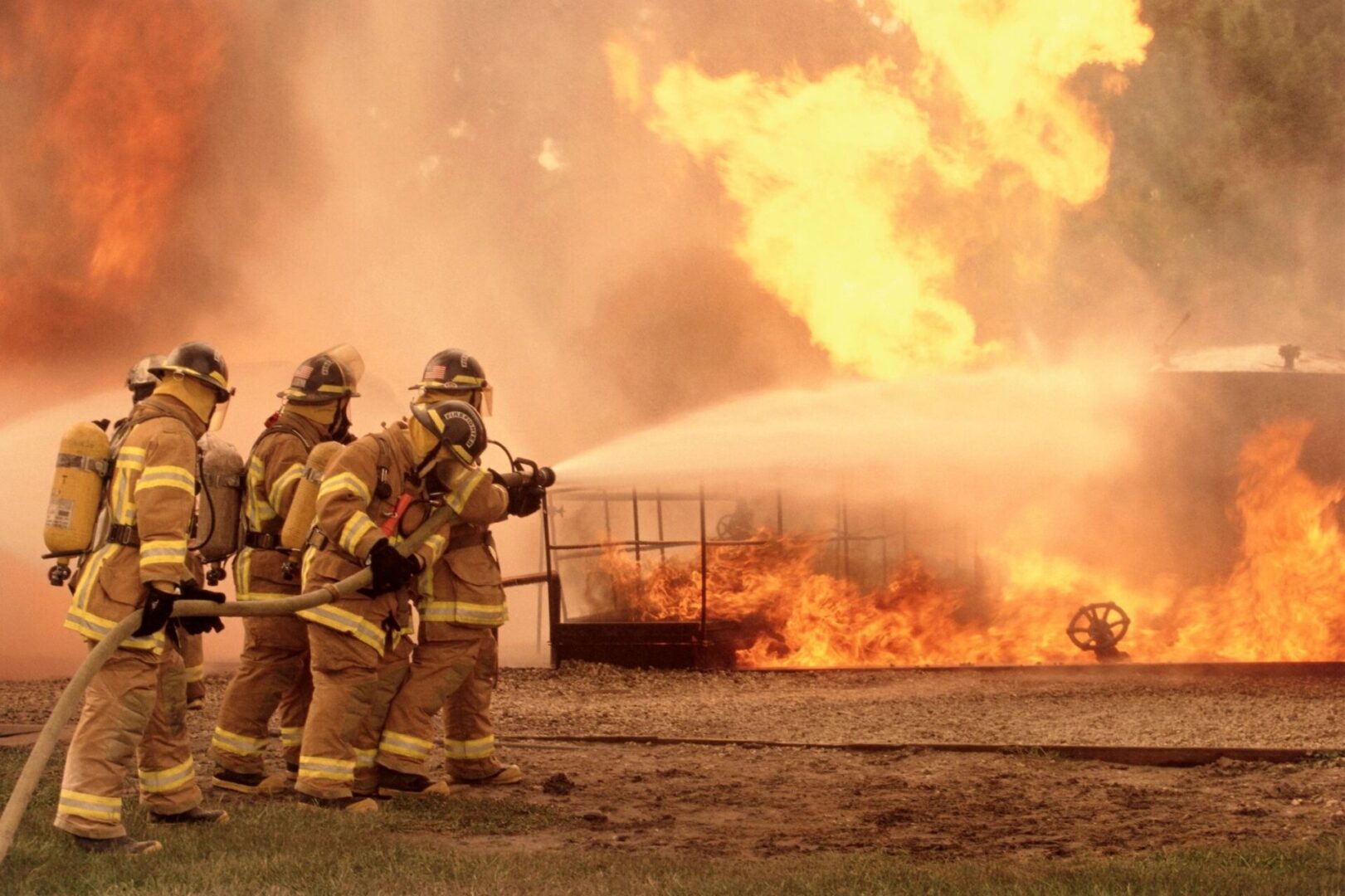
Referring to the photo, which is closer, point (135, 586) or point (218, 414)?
point (135, 586)

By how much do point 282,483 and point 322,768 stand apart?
1425mm

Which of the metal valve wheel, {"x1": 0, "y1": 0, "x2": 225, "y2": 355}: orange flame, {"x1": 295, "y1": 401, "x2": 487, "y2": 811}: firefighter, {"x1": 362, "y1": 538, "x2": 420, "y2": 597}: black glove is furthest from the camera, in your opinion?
{"x1": 0, "y1": 0, "x2": 225, "y2": 355}: orange flame

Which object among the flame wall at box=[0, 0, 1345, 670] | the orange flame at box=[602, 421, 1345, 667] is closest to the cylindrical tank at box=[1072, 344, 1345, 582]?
the orange flame at box=[602, 421, 1345, 667]

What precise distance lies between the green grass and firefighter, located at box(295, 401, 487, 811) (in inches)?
24.1

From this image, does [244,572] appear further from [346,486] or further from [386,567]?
[386,567]

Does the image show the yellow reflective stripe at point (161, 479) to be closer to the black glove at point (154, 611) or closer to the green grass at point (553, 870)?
the black glove at point (154, 611)

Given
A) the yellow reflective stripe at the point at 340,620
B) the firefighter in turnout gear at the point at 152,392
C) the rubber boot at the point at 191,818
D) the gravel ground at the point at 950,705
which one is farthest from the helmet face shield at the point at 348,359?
the gravel ground at the point at 950,705

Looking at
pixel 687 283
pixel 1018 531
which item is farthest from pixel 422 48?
pixel 1018 531

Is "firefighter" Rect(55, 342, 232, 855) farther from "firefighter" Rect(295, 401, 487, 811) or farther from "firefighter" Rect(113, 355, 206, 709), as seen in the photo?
"firefighter" Rect(113, 355, 206, 709)

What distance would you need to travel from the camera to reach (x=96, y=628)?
19.3 feet

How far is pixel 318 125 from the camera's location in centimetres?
2177

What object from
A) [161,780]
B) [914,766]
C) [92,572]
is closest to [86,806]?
[161,780]

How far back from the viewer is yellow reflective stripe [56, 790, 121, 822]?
18.9 ft

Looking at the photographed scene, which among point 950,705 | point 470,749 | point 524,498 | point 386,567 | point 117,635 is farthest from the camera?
point 950,705
